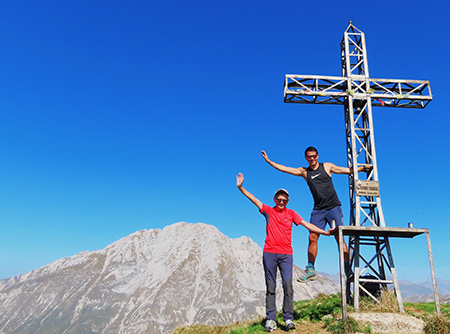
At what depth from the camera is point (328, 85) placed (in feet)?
41.6

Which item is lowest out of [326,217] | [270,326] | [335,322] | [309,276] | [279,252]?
[270,326]

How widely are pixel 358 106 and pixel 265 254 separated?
6.90 m

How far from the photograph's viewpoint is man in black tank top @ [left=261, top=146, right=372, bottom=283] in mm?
9805

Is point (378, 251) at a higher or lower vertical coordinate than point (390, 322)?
higher

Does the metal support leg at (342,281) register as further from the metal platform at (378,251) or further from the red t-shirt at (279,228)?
the red t-shirt at (279,228)

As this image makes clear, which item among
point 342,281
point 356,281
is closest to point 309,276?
point 342,281

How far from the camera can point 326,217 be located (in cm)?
998

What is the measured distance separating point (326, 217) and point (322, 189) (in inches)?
30.8

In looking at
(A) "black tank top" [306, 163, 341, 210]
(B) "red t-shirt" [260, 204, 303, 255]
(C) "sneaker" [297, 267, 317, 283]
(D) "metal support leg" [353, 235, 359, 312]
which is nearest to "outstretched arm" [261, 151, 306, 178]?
(A) "black tank top" [306, 163, 341, 210]

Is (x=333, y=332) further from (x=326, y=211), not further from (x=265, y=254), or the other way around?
(x=326, y=211)

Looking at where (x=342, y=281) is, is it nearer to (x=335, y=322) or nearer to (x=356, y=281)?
(x=335, y=322)

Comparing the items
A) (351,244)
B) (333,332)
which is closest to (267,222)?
(333,332)

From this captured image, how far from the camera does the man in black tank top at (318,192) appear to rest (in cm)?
980

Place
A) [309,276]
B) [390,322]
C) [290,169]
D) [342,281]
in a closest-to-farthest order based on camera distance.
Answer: [390,322] → [342,281] → [309,276] → [290,169]
